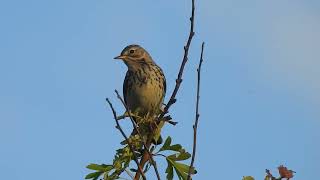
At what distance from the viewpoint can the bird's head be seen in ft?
41.3

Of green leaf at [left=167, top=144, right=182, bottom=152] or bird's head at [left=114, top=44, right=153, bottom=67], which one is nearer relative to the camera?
green leaf at [left=167, top=144, right=182, bottom=152]

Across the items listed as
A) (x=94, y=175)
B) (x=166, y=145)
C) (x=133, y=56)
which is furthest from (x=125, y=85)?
(x=94, y=175)

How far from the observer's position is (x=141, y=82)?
11695 millimetres

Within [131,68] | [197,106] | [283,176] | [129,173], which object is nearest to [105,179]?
[129,173]

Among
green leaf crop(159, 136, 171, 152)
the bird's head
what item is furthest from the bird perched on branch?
green leaf crop(159, 136, 171, 152)

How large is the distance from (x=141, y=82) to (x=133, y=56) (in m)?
1.27

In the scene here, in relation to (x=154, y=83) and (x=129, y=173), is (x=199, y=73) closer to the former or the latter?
(x=129, y=173)

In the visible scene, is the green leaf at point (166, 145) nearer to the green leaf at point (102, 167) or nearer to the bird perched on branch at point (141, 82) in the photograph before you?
the green leaf at point (102, 167)

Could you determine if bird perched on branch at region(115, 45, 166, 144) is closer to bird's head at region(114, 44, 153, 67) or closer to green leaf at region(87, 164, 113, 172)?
bird's head at region(114, 44, 153, 67)

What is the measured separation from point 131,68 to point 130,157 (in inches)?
250

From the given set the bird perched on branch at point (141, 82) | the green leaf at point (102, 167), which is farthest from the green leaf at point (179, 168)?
the bird perched on branch at point (141, 82)

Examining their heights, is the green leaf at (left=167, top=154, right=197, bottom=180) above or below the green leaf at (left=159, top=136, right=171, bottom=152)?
below

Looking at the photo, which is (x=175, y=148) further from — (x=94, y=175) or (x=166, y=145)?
(x=94, y=175)

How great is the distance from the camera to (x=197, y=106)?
4.68 metres
